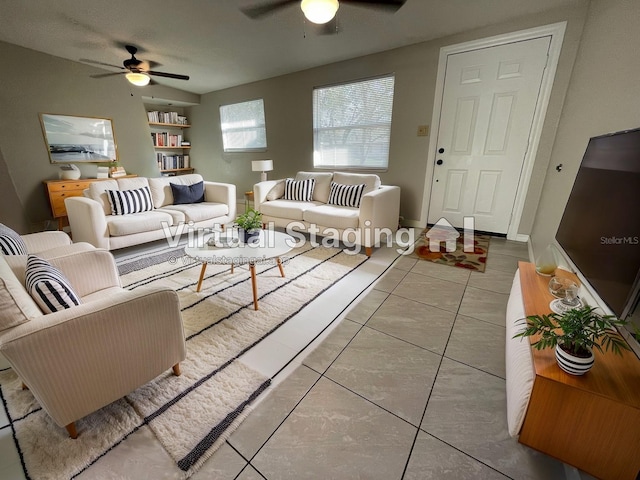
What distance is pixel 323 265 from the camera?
2.60 metres

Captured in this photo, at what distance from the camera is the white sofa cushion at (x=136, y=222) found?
8.74ft

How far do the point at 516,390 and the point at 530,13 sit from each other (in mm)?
3521

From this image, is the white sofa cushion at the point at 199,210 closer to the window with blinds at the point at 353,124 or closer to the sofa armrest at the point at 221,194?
the sofa armrest at the point at 221,194

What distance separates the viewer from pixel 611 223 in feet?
3.26

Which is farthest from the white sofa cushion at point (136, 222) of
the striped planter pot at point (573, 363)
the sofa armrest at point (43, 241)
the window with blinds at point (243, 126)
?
the striped planter pot at point (573, 363)

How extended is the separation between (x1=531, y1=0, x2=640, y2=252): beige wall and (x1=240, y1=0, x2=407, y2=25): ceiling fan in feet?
4.58

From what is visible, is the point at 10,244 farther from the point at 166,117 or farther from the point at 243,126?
the point at 166,117

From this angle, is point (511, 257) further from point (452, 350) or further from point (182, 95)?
point (182, 95)

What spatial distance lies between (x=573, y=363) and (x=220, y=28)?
12.6ft

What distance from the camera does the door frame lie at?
8.61 feet

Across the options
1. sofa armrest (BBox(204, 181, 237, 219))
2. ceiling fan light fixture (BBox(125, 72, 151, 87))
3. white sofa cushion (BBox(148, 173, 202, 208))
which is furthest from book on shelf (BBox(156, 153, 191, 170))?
sofa armrest (BBox(204, 181, 237, 219))

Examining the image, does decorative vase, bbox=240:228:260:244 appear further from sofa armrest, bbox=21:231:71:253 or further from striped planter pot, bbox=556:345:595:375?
striped planter pot, bbox=556:345:595:375

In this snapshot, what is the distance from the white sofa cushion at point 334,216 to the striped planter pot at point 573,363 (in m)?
2.11

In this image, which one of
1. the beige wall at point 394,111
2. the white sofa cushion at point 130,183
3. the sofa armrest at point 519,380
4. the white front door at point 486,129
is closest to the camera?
the sofa armrest at point 519,380
